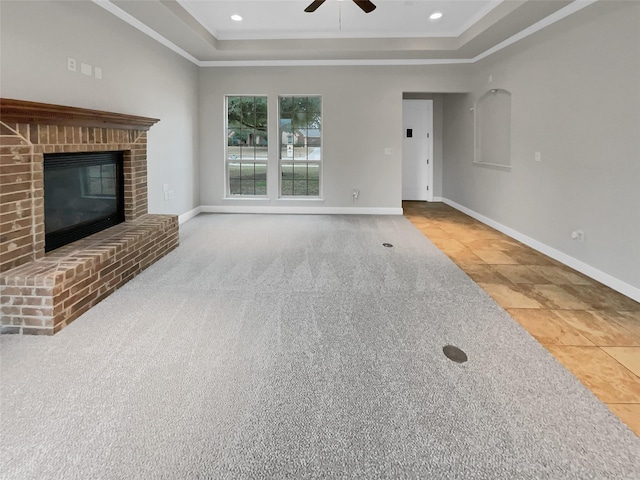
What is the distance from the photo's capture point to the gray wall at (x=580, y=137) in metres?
3.51

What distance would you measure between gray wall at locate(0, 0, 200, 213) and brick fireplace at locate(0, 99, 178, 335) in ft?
1.22

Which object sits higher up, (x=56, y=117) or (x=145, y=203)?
(x=56, y=117)

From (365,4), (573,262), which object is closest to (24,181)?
(365,4)

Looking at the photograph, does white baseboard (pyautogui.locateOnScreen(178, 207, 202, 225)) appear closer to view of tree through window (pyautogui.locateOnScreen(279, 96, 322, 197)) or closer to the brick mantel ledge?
view of tree through window (pyautogui.locateOnScreen(279, 96, 322, 197))

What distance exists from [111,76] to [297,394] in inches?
159

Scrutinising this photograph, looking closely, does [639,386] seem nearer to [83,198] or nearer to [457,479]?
[457,479]

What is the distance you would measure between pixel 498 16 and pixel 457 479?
16.9 ft

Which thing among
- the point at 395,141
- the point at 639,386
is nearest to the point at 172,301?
the point at 639,386

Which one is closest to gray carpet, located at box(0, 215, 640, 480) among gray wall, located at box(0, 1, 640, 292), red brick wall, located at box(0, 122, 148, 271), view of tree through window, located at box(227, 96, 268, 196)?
red brick wall, located at box(0, 122, 148, 271)

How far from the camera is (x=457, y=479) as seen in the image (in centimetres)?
149

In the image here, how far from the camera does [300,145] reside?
303 inches

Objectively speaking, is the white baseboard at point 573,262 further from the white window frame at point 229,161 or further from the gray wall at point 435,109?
the white window frame at point 229,161

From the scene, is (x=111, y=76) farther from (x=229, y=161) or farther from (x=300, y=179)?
(x=300, y=179)

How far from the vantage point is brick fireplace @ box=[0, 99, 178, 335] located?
8.61ft
